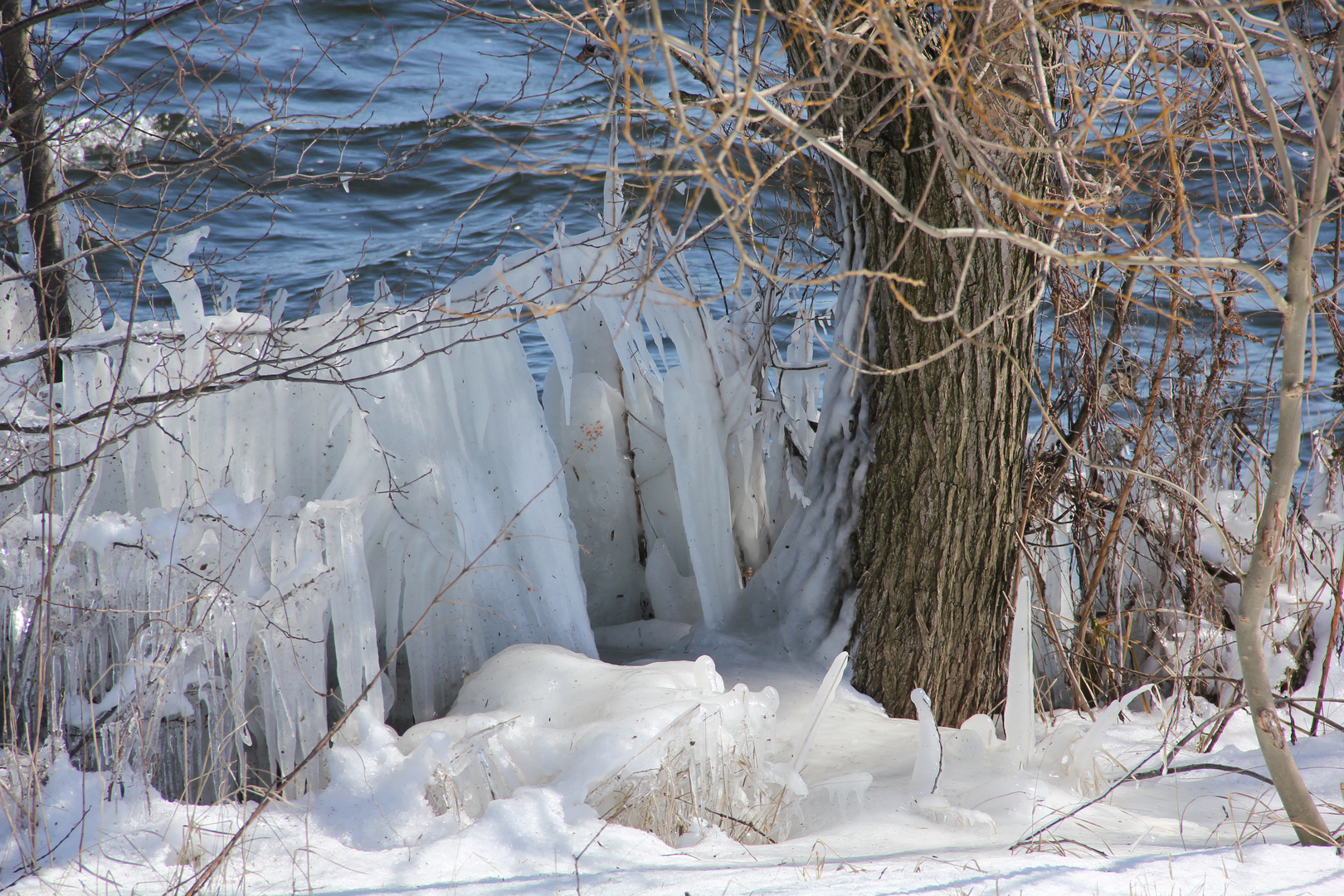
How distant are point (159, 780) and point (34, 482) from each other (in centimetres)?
92

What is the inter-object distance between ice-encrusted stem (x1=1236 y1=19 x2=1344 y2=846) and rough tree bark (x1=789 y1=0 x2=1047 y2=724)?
2.61 feet

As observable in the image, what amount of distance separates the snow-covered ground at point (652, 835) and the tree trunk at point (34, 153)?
4.05 feet

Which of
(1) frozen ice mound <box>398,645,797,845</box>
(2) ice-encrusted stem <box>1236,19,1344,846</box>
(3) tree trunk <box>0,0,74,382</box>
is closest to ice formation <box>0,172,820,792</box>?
(3) tree trunk <box>0,0,74,382</box>

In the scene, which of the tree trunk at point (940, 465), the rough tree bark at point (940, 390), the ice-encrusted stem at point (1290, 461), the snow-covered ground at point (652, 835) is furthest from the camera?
the tree trunk at point (940, 465)

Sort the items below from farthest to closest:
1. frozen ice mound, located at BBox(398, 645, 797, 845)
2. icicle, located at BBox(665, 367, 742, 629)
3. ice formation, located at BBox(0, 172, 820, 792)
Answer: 1. icicle, located at BBox(665, 367, 742, 629)
2. ice formation, located at BBox(0, 172, 820, 792)
3. frozen ice mound, located at BBox(398, 645, 797, 845)

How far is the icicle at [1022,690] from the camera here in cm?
285

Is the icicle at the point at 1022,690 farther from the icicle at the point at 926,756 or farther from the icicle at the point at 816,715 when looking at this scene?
the icicle at the point at 816,715

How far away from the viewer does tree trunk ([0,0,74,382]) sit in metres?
2.67

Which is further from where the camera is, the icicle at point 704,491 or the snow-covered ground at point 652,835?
the icicle at point 704,491

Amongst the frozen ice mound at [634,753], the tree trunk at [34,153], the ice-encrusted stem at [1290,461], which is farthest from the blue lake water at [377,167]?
the ice-encrusted stem at [1290,461]

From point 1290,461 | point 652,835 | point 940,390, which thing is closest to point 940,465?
point 940,390

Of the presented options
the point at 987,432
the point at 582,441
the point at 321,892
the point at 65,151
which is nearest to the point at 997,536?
the point at 987,432

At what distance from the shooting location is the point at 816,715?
2764mm

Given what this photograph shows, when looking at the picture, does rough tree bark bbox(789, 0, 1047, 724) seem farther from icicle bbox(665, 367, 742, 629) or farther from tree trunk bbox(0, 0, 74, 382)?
tree trunk bbox(0, 0, 74, 382)
